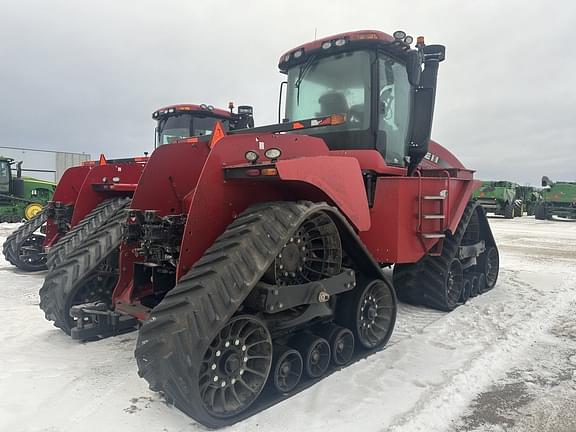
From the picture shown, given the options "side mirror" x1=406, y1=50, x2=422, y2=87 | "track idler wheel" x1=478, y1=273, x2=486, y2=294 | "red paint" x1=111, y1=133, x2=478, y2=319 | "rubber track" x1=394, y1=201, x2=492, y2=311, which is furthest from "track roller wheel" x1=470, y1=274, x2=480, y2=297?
"side mirror" x1=406, y1=50, x2=422, y2=87

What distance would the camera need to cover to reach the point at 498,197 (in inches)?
1056

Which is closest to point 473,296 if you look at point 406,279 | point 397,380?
point 406,279

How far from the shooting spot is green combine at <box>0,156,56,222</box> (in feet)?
56.1

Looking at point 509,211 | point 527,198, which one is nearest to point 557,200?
point 509,211

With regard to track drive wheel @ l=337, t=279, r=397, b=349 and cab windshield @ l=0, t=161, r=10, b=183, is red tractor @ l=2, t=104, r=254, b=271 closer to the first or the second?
track drive wheel @ l=337, t=279, r=397, b=349

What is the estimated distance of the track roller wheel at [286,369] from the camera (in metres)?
3.16

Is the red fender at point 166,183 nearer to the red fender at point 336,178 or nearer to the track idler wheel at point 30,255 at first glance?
the red fender at point 336,178

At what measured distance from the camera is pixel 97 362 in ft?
12.6

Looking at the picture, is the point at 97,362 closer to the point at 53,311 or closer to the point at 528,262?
the point at 53,311

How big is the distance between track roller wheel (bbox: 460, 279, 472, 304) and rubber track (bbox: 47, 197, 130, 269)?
4663mm

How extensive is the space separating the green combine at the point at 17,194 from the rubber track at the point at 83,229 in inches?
555

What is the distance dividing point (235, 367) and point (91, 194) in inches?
149

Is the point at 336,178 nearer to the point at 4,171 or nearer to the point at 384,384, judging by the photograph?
the point at 384,384

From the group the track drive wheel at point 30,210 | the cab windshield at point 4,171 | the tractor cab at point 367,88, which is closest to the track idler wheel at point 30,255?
the tractor cab at point 367,88
